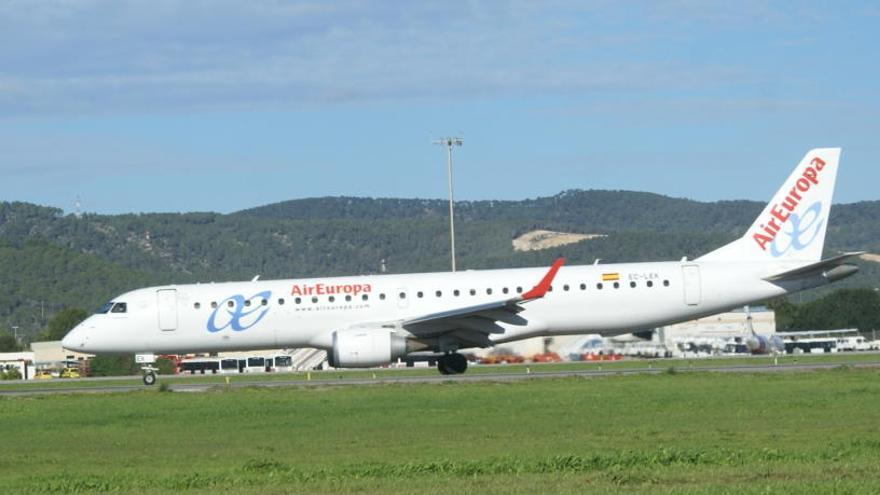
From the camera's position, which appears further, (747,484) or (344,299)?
(344,299)

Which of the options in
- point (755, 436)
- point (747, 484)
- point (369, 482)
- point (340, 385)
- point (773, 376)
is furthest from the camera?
point (340, 385)

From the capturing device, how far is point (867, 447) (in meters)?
18.3

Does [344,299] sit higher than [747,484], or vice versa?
[344,299]

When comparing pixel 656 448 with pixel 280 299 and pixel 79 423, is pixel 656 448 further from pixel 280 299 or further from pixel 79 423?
pixel 280 299

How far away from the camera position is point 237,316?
39.8m

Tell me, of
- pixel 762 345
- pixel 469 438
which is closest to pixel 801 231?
pixel 762 345

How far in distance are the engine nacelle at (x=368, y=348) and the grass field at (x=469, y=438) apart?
2427 mm

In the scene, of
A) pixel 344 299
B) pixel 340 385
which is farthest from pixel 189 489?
pixel 344 299

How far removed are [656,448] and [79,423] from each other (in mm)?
12256

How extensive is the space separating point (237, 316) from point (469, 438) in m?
19.0

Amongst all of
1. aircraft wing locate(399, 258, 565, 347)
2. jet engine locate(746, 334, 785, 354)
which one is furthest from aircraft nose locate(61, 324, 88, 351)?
jet engine locate(746, 334, 785, 354)

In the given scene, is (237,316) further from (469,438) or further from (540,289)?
(469,438)

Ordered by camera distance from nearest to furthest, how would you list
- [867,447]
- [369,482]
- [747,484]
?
1. [747,484]
2. [369,482]
3. [867,447]

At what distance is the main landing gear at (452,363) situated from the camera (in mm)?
39844
